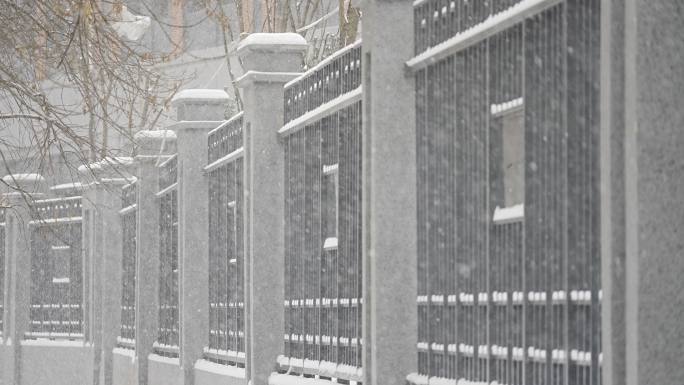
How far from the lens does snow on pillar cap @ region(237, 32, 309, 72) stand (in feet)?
30.8

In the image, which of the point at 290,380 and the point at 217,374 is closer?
the point at 290,380

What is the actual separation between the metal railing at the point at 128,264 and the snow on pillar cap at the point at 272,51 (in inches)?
250

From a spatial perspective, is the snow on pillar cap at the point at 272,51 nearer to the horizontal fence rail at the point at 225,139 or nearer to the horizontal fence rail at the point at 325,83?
the horizontal fence rail at the point at 325,83

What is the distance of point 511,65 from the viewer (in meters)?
5.41

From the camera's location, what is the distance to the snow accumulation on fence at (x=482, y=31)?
5.14 meters

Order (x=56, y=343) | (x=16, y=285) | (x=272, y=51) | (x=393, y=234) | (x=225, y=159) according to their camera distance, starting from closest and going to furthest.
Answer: (x=393, y=234) → (x=272, y=51) → (x=225, y=159) → (x=56, y=343) → (x=16, y=285)

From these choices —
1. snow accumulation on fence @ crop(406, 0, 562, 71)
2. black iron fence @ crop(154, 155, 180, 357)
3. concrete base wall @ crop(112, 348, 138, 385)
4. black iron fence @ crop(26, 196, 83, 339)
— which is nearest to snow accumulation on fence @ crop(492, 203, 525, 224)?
snow accumulation on fence @ crop(406, 0, 562, 71)

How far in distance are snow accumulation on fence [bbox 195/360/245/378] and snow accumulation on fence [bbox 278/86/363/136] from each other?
6.65 feet

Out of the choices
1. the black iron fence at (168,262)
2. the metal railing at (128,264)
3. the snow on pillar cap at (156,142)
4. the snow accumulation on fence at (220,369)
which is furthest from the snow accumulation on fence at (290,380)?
the metal railing at (128,264)

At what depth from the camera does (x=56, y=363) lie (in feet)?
65.2

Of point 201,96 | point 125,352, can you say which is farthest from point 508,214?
point 125,352

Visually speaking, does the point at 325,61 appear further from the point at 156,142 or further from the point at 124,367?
the point at 124,367

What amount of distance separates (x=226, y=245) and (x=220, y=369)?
0.94 meters

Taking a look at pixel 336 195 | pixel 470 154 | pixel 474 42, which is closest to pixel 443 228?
pixel 470 154
